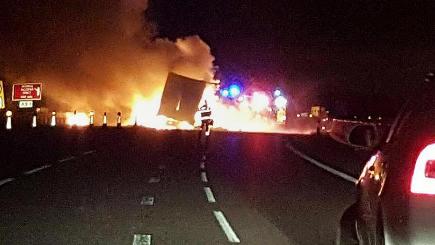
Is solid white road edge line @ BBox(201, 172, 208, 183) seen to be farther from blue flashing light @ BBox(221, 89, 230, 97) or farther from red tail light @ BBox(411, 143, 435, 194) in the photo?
blue flashing light @ BBox(221, 89, 230, 97)

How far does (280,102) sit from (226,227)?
154 feet

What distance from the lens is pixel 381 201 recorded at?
6453 millimetres

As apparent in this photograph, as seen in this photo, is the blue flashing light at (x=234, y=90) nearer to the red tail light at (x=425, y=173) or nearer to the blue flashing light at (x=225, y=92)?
the blue flashing light at (x=225, y=92)

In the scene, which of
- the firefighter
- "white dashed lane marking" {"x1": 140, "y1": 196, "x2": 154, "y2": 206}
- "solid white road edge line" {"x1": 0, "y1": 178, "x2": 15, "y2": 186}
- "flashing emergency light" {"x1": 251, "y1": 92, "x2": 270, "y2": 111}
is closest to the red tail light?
"white dashed lane marking" {"x1": 140, "y1": 196, "x2": 154, "y2": 206}

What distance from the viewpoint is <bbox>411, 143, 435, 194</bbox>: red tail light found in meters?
5.78

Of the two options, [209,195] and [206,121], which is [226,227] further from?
[206,121]

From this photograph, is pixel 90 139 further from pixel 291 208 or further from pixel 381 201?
pixel 381 201

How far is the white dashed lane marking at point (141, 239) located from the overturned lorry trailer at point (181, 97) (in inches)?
1383

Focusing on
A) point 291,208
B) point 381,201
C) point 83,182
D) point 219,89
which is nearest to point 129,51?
point 219,89

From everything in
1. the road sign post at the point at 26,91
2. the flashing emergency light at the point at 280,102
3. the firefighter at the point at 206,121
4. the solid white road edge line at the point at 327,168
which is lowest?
the solid white road edge line at the point at 327,168

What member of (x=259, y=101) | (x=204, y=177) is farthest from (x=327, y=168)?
(x=259, y=101)

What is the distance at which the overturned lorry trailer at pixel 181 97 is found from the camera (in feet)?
156

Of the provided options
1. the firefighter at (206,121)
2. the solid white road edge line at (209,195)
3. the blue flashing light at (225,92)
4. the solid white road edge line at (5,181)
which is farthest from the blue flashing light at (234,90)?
the solid white road edge line at (209,195)

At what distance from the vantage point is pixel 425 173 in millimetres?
5824
